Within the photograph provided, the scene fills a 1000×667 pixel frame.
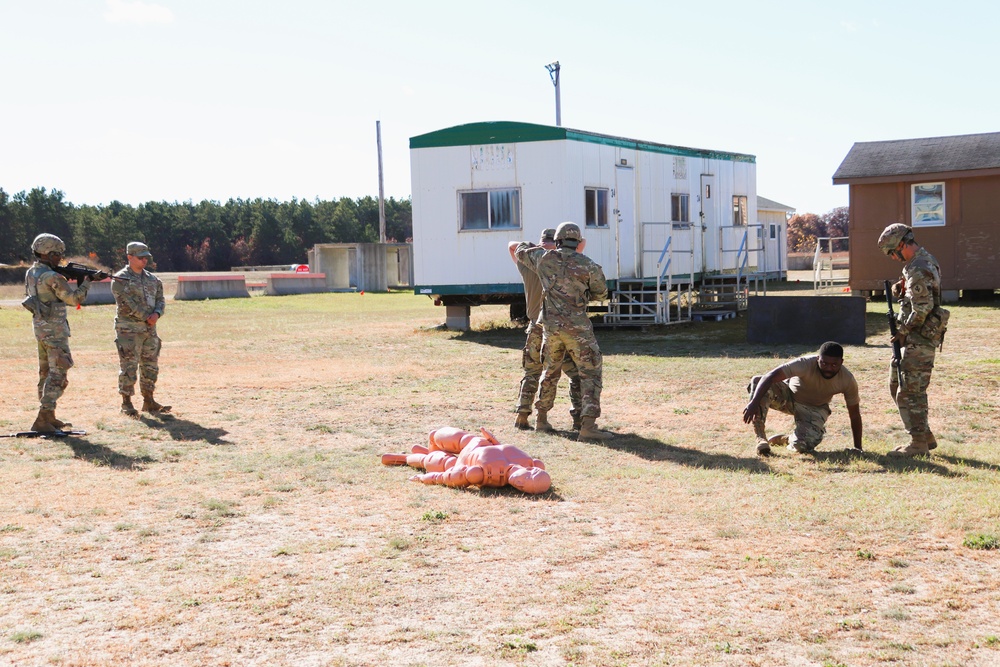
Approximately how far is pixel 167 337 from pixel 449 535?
1666 centimetres

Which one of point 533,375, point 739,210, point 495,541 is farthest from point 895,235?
point 739,210

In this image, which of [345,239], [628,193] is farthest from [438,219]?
[345,239]

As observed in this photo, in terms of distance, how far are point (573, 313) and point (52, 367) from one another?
490 centimetres

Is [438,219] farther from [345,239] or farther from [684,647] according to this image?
[345,239]

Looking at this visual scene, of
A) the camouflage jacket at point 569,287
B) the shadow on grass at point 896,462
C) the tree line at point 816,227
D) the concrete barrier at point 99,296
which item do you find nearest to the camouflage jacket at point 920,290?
the shadow on grass at point 896,462

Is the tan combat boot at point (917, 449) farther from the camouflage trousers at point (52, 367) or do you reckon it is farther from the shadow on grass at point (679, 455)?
the camouflage trousers at point (52, 367)

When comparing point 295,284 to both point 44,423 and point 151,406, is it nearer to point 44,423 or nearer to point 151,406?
point 151,406

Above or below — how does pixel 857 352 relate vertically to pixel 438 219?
below

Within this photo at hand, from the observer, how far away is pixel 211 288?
35969mm

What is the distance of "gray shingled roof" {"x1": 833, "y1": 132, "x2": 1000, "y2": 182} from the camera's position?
23.4 m

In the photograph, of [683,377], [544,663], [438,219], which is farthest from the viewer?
[438,219]

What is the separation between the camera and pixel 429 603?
5.18 meters

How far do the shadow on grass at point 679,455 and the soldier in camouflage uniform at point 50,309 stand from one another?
4832mm

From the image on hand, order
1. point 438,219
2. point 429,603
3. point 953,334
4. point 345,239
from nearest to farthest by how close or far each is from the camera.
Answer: point 429,603 → point 953,334 → point 438,219 → point 345,239
